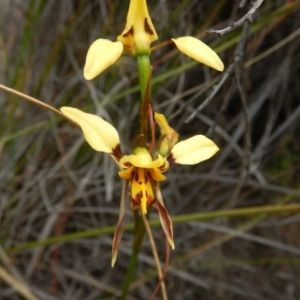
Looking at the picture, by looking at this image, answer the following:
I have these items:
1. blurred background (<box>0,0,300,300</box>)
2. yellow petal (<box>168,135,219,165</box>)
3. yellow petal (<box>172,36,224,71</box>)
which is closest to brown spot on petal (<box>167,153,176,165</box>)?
yellow petal (<box>168,135,219,165</box>)

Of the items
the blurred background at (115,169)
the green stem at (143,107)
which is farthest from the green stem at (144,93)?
the blurred background at (115,169)

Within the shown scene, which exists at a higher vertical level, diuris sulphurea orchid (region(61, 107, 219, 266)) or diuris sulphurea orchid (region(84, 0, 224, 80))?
diuris sulphurea orchid (region(84, 0, 224, 80))

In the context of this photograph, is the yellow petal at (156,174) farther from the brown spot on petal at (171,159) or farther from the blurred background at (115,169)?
the blurred background at (115,169)

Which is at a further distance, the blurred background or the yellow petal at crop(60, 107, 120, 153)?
the blurred background

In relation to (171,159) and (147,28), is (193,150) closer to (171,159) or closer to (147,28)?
(171,159)

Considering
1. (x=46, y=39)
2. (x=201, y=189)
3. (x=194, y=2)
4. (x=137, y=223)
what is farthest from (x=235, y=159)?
(x=137, y=223)

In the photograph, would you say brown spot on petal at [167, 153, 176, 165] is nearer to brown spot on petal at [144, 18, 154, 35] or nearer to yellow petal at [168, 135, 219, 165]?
yellow petal at [168, 135, 219, 165]

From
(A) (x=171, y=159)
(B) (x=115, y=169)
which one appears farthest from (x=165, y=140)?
(B) (x=115, y=169)
